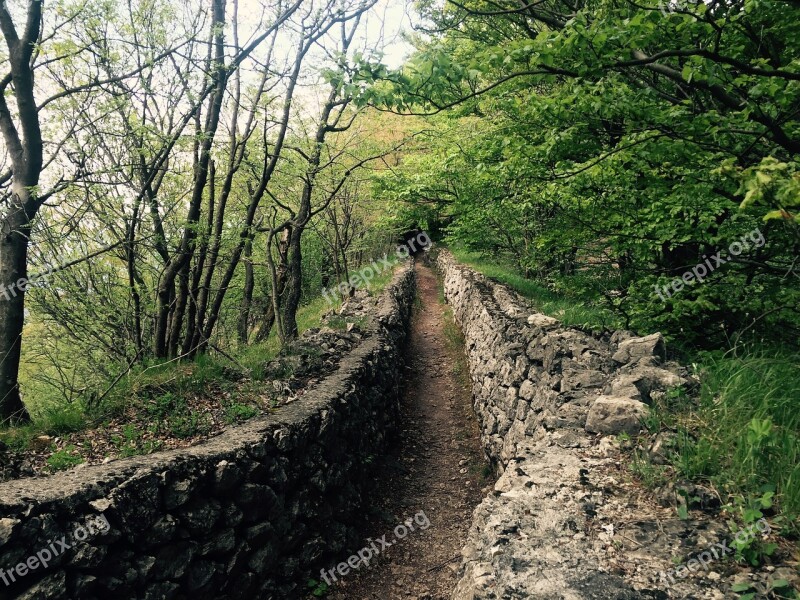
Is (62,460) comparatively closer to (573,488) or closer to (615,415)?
(573,488)

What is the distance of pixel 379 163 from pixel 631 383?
19648mm

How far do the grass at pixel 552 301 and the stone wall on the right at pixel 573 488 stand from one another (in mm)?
695

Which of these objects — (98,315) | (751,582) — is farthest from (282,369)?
(751,582)

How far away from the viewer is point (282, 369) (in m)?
6.92

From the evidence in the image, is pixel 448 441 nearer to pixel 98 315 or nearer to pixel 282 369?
pixel 282 369

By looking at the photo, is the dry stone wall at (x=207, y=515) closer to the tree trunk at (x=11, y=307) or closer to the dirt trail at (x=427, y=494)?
the dirt trail at (x=427, y=494)

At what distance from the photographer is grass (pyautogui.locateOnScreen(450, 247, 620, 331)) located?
6770 millimetres

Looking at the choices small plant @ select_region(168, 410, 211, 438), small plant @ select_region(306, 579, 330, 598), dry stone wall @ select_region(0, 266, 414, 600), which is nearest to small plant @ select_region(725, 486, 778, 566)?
dry stone wall @ select_region(0, 266, 414, 600)

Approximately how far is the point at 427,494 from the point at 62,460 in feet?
15.6

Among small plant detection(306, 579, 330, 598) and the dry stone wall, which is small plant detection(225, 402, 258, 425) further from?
small plant detection(306, 579, 330, 598)

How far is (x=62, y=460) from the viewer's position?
13.3ft

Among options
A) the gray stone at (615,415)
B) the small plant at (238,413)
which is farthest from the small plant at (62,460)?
the gray stone at (615,415)

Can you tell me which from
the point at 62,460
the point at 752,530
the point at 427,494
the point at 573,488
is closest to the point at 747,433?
the point at 752,530

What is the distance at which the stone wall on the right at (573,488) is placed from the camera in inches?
106
